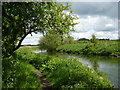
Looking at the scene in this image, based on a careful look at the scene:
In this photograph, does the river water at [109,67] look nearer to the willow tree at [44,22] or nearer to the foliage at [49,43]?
the willow tree at [44,22]

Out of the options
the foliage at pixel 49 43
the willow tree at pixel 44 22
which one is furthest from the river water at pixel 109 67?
the foliage at pixel 49 43

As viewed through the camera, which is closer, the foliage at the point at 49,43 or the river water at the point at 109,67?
the river water at the point at 109,67

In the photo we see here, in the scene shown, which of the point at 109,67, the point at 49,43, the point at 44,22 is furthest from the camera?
the point at 49,43

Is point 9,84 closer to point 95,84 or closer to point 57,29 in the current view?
point 95,84

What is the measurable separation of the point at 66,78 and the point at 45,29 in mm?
5861

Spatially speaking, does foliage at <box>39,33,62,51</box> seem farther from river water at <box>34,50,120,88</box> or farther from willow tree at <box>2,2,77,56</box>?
willow tree at <box>2,2,77,56</box>

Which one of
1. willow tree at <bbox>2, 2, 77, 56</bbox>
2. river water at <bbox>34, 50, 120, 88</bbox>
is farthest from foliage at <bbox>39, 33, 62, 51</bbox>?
willow tree at <bbox>2, 2, 77, 56</bbox>

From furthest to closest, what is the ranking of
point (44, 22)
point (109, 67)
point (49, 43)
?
1. point (49, 43)
2. point (109, 67)
3. point (44, 22)

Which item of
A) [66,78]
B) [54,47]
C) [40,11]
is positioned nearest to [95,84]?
[66,78]

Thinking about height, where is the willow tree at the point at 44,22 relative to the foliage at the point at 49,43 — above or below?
above

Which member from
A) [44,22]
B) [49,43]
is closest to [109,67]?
[44,22]

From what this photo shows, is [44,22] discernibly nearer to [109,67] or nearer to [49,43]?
[109,67]

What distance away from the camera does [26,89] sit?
7941 millimetres

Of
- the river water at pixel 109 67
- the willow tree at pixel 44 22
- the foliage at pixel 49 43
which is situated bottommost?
the river water at pixel 109 67
